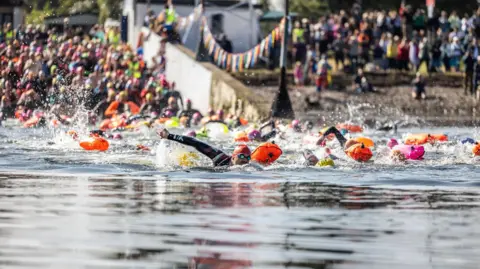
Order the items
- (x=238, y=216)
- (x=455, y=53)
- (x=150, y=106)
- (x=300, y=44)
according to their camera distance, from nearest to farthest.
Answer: (x=238, y=216)
(x=150, y=106)
(x=455, y=53)
(x=300, y=44)

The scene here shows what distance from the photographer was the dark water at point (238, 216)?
13.2m

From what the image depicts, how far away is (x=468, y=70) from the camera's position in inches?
1747

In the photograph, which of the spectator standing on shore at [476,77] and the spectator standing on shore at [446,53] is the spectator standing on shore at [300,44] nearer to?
the spectator standing on shore at [446,53]

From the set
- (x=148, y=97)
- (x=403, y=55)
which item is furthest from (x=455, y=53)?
(x=148, y=97)

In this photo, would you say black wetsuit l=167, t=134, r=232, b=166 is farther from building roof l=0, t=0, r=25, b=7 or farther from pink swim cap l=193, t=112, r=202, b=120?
building roof l=0, t=0, r=25, b=7

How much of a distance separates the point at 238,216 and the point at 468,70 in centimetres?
2913

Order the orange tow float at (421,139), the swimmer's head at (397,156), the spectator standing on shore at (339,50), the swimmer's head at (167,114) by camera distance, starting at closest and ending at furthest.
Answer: the swimmer's head at (397,156)
the orange tow float at (421,139)
the swimmer's head at (167,114)
the spectator standing on shore at (339,50)

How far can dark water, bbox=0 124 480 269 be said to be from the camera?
522 inches

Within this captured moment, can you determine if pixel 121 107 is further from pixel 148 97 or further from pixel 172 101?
pixel 172 101

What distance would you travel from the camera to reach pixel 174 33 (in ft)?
164

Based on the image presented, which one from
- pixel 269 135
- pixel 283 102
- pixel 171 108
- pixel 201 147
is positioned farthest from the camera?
pixel 171 108

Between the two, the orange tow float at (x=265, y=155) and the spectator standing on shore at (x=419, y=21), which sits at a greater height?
the spectator standing on shore at (x=419, y=21)

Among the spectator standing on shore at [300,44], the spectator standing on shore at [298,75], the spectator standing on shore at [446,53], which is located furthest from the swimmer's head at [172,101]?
the spectator standing on shore at [446,53]

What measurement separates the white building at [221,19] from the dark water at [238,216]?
2894 cm
